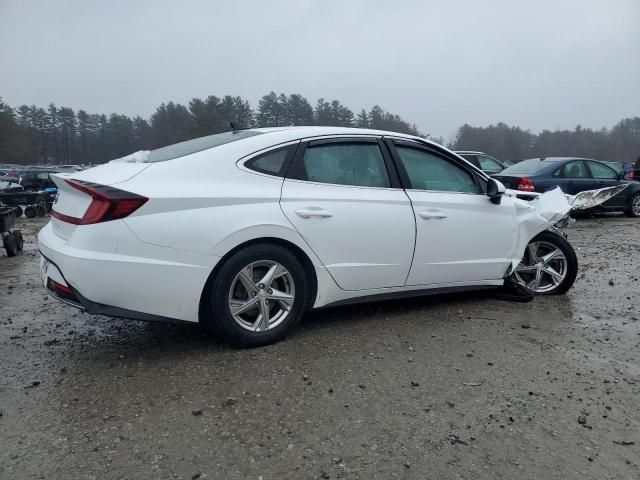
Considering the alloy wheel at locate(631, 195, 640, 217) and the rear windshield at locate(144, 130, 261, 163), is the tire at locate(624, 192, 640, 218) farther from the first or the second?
the rear windshield at locate(144, 130, 261, 163)

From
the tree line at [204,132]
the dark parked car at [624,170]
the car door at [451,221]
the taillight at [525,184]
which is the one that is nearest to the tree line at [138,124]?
the tree line at [204,132]

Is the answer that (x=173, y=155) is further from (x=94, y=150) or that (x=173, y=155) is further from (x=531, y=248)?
(x=94, y=150)

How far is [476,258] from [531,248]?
90cm

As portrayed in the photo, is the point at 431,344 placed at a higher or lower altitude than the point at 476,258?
lower

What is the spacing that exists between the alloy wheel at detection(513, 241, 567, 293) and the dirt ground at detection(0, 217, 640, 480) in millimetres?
600

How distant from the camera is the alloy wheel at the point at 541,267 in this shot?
5.02 meters

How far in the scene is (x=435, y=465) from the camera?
2.26 m

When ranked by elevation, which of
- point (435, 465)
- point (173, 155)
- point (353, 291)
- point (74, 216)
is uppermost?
point (173, 155)

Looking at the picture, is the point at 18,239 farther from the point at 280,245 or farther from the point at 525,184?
the point at 525,184

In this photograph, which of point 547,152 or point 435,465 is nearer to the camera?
point 435,465

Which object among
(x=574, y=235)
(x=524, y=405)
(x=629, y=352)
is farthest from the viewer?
(x=574, y=235)

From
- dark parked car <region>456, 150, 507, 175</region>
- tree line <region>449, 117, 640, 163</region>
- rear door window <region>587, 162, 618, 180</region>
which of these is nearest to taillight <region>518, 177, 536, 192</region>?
rear door window <region>587, 162, 618, 180</region>

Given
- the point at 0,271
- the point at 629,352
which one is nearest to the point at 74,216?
the point at 629,352

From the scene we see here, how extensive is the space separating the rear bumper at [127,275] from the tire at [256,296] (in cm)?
13
